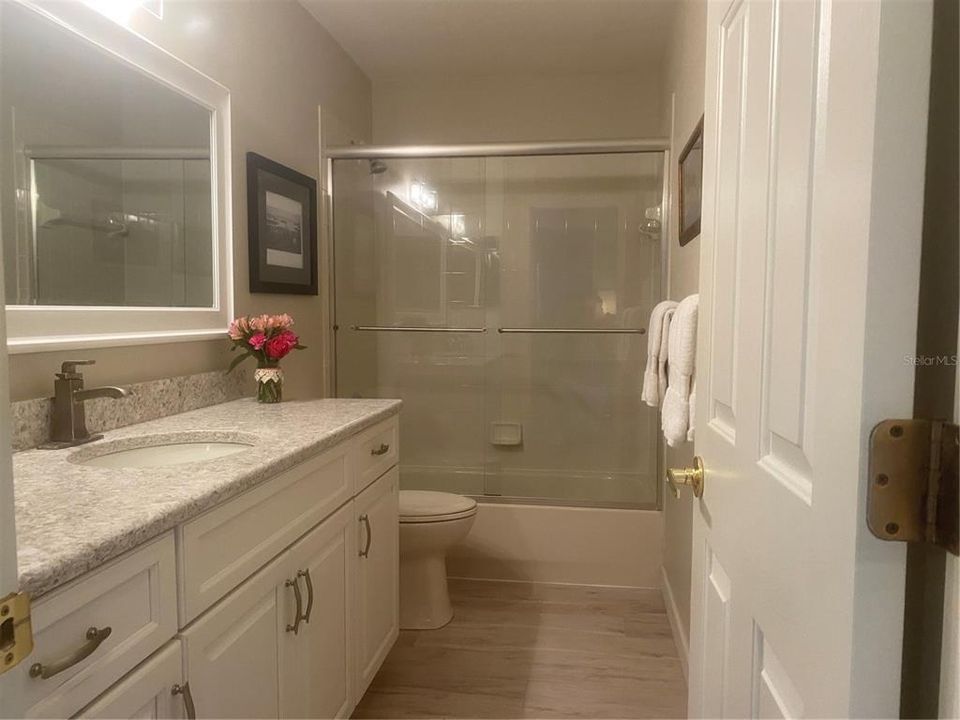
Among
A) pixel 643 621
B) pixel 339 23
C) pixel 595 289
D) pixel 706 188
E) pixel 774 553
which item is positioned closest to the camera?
pixel 774 553

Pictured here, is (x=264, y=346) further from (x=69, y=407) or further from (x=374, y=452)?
(x=69, y=407)

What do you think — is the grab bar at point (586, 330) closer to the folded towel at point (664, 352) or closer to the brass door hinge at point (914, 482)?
the folded towel at point (664, 352)

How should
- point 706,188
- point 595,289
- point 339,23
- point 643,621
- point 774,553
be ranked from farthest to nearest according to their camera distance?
1. point 595,289
2. point 339,23
3. point 643,621
4. point 706,188
5. point 774,553

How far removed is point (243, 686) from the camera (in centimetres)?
113

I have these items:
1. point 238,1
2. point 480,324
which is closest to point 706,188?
point 238,1

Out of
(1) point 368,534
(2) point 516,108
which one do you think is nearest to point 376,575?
(1) point 368,534

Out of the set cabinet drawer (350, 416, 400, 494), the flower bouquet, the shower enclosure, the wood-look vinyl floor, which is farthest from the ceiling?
the wood-look vinyl floor

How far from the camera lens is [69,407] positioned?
4.37ft

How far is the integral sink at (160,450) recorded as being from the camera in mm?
1351

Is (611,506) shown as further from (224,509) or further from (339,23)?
(339,23)

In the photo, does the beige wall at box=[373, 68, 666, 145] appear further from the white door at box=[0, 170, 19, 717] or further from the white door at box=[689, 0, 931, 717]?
the white door at box=[0, 170, 19, 717]

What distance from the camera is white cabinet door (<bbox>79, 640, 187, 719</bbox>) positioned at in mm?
800

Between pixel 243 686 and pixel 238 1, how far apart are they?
206cm

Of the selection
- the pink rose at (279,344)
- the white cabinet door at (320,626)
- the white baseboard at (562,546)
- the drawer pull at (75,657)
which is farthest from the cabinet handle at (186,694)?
the white baseboard at (562,546)
